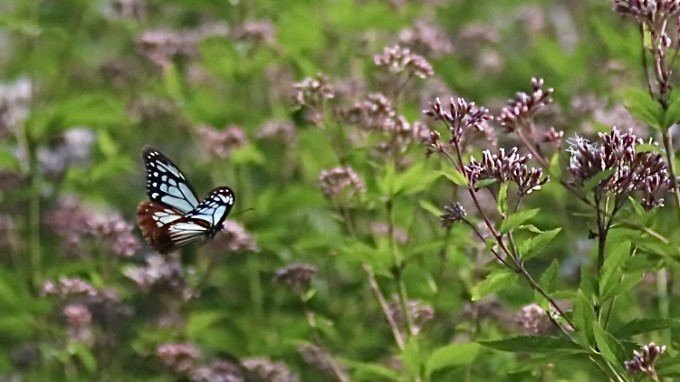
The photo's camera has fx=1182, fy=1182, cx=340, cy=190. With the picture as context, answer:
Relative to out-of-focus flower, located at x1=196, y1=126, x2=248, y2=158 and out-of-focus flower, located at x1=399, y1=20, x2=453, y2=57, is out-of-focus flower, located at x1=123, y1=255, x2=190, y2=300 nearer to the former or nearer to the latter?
out-of-focus flower, located at x1=196, y1=126, x2=248, y2=158

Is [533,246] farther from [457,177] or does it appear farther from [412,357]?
[412,357]

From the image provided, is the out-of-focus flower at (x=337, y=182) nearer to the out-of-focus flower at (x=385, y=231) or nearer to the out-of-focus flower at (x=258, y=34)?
the out-of-focus flower at (x=385, y=231)

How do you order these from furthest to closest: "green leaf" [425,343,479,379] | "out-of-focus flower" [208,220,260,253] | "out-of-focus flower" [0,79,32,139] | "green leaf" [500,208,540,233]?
1. "out-of-focus flower" [0,79,32,139]
2. "out-of-focus flower" [208,220,260,253]
3. "green leaf" [425,343,479,379]
4. "green leaf" [500,208,540,233]

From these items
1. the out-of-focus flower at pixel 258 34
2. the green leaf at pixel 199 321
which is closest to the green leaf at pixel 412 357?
the green leaf at pixel 199 321

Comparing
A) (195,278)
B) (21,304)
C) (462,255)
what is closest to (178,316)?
(195,278)

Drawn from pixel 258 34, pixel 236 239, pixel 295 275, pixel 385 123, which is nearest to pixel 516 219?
pixel 385 123

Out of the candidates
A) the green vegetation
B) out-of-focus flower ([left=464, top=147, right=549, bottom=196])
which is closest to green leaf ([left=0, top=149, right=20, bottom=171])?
the green vegetation

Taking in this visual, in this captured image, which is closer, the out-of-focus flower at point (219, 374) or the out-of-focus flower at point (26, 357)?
the out-of-focus flower at point (219, 374)
